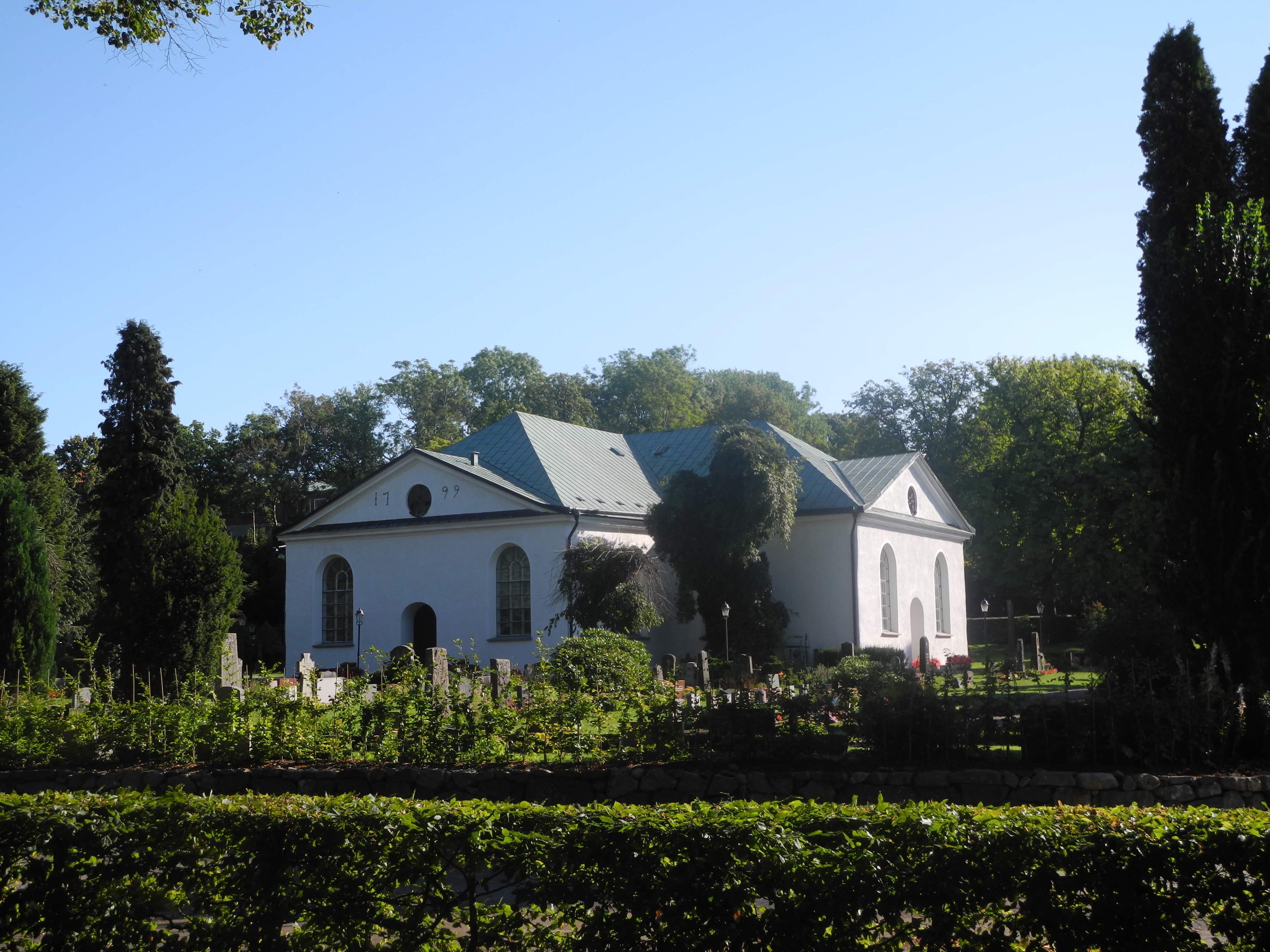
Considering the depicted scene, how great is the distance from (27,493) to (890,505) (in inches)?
1073

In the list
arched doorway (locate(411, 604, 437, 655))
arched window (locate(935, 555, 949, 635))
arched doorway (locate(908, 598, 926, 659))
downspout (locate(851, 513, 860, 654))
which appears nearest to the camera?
downspout (locate(851, 513, 860, 654))

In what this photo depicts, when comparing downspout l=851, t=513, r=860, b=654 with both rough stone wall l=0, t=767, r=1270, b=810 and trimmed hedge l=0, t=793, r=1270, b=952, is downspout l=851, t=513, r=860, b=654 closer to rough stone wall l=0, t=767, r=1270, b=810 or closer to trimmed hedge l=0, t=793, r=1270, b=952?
rough stone wall l=0, t=767, r=1270, b=810

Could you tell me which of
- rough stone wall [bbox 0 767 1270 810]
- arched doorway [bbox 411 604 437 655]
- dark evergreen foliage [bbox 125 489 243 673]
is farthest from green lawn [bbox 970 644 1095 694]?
arched doorway [bbox 411 604 437 655]

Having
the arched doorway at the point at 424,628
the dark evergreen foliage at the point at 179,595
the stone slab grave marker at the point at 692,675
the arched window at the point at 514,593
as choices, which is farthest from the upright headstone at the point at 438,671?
the arched doorway at the point at 424,628

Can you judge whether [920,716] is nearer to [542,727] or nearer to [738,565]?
[542,727]

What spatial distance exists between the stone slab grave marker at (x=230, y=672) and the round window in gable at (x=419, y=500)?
28.9 feet

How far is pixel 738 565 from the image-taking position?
27953 mm

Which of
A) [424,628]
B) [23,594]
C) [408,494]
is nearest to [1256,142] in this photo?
[408,494]

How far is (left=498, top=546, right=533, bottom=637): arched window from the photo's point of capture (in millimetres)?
28672

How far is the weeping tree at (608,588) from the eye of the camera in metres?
26.0

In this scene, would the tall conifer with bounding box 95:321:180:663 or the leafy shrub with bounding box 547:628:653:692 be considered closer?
the leafy shrub with bounding box 547:628:653:692

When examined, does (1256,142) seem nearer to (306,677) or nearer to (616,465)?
(306,677)

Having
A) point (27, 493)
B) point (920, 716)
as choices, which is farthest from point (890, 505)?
point (27, 493)

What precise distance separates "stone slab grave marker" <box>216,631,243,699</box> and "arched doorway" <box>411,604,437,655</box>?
9.02 meters
